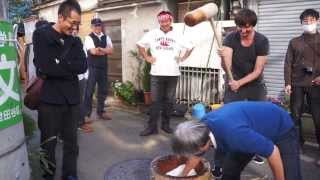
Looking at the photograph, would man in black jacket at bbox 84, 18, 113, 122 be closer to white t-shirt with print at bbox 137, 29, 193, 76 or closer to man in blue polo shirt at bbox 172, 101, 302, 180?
white t-shirt with print at bbox 137, 29, 193, 76

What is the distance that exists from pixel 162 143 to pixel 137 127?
1.35m

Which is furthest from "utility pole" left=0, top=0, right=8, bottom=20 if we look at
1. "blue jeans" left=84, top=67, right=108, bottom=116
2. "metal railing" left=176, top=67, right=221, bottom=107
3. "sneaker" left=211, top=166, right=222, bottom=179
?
"metal railing" left=176, top=67, right=221, bottom=107

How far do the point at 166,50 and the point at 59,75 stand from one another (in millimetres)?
2899

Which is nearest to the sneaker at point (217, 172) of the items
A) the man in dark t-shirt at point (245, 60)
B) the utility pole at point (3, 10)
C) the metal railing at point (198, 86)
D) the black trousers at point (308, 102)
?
the man in dark t-shirt at point (245, 60)

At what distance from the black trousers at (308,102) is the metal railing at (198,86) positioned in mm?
2849

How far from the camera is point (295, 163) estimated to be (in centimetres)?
358

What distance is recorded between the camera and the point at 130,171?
223 inches

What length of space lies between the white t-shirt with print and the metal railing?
1.97 meters

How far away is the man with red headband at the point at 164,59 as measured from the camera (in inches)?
280

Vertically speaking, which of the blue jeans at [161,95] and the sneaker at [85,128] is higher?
the blue jeans at [161,95]

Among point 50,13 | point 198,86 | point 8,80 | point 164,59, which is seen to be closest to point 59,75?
point 8,80

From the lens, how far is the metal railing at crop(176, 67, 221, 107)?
9016 millimetres

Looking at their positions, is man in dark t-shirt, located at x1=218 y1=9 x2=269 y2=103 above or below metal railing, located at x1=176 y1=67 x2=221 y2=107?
above

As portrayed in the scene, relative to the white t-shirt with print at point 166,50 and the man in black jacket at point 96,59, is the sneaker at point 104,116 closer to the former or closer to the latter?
the man in black jacket at point 96,59
